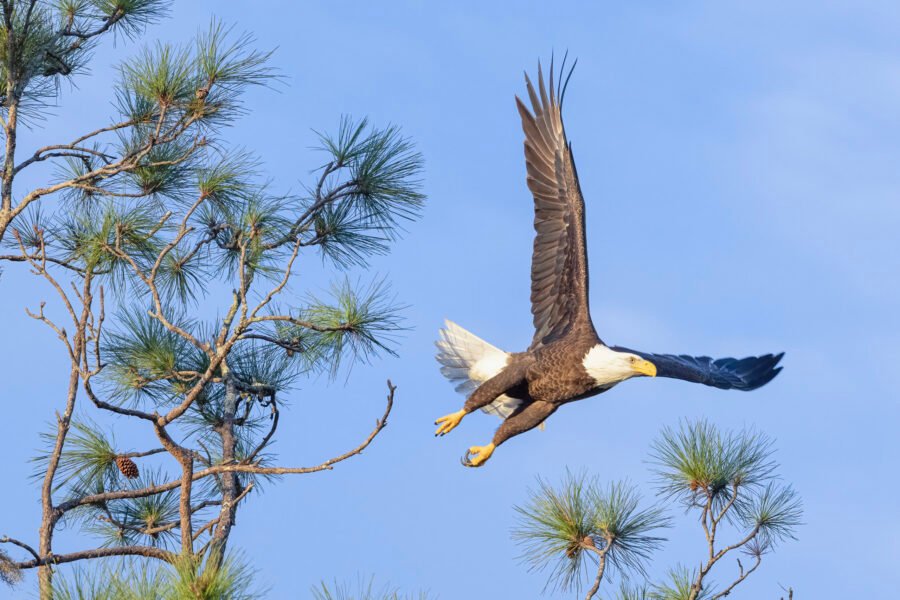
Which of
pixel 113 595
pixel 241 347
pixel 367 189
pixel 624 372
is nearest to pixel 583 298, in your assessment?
pixel 624 372

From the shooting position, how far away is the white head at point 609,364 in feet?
17.9

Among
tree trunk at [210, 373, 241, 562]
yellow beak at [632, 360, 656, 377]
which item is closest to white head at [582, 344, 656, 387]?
yellow beak at [632, 360, 656, 377]

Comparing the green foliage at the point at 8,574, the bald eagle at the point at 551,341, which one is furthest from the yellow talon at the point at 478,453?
the green foliage at the point at 8,574

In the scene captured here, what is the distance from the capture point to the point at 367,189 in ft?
18.5

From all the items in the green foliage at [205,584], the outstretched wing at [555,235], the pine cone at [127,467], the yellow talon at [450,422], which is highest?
the outstretched wing at [555,235]

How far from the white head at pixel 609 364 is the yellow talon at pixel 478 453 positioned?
0.53 meters

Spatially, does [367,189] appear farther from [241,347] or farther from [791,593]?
[791,593]

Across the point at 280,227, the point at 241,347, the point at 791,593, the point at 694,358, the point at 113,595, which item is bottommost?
the point at 113,595

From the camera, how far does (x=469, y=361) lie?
6.09 meters

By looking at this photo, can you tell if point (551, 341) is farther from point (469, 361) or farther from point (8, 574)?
point (8, 574)

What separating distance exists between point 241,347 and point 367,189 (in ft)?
2.77

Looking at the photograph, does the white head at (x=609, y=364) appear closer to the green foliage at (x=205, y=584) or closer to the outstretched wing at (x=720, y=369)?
the outstretched wing at (x=720, y=369)

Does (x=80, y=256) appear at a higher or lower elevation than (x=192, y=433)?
higher

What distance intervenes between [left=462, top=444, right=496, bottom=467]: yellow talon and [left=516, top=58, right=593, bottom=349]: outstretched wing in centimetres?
48
